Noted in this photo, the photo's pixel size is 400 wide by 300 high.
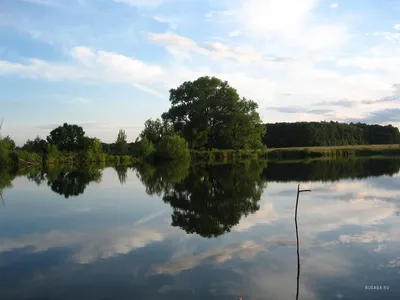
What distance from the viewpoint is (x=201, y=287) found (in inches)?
309

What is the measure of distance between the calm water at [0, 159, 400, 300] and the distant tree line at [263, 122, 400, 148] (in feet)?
297

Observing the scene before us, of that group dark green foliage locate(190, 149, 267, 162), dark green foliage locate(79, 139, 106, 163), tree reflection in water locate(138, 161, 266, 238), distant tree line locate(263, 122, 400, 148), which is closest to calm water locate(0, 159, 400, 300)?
tree reflection in water locate(138, 161, 266, 238)

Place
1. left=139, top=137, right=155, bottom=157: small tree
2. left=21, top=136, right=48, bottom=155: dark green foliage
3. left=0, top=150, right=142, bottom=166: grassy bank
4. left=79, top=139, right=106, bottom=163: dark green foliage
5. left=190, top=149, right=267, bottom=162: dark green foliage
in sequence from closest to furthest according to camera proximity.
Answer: left=0, top=150, right=142, bottom=166: grassy bank < left=79, top=139, right=106, bottom=163: dark green foliage < left=139, top=137, right=155, bottom=157: small tree < left=190, top=149, right=267, bottom=162: dark green foliage < left=21, top=136, right=48, bottom=155: dark green foliage

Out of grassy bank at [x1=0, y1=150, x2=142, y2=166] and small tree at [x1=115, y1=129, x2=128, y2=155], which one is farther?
small tree at [x1=115, y1=129, x2=128, y2=155]

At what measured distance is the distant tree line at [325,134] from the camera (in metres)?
109

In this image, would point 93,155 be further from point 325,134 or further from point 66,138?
point 325,134

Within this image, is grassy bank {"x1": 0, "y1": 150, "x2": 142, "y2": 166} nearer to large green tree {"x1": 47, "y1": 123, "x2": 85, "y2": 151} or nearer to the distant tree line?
large green tree {"x1": 47, "y1": 123, "x2": 85, "y2": 151}

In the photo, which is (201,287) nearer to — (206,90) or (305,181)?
(305,181)

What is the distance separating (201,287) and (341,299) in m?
2.67

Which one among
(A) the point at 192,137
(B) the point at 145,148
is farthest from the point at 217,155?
(B) the point at 145,148

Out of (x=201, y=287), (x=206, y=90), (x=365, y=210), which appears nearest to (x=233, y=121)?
(x=206, y=90)

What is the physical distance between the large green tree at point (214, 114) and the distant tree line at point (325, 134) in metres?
47.6

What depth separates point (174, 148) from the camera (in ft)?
203

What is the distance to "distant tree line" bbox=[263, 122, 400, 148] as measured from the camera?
4291 inches
